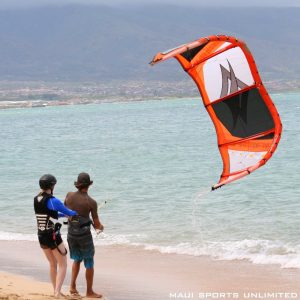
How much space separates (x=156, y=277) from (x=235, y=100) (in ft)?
13.3

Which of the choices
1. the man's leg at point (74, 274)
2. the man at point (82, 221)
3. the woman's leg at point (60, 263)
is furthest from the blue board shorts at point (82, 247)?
the woman's leg at point (60, 263)

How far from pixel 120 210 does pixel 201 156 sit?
19.8 metres

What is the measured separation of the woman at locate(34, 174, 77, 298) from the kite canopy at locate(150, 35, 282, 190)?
1980 millimetres

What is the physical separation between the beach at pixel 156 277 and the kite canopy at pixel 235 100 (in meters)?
2.65

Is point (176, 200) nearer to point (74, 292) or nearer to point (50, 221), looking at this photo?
point (74, 292)

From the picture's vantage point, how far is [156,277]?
12.1 m

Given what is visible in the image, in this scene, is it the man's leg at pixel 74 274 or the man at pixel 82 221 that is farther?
the man's leg at pixel 74 274

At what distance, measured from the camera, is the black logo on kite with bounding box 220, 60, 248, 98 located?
8.85 meters

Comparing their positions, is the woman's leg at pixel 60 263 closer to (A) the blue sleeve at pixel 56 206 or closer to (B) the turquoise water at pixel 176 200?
(A) the blue sleeve at pixel 56 206

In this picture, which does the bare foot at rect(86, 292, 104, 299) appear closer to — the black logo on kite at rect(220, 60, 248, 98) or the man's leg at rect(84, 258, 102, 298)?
the man's leg at rect(84, 258, 102, 298)

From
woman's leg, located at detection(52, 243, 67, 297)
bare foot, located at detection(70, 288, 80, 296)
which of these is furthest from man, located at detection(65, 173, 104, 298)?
bare foot, located at detection(70, 288, 80, 296)

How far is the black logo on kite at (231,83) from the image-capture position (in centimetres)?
885

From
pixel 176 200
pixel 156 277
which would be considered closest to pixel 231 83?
pixel 156 277

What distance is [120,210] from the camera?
65.3ft
